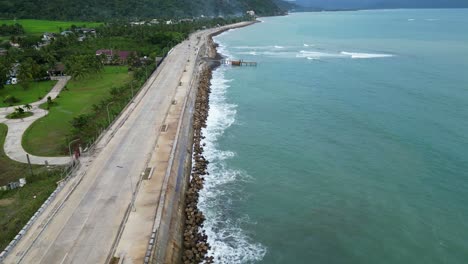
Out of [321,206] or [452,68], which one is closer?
[321,206]

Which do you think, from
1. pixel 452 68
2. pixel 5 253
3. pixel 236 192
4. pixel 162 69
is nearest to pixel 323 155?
pixel 236 192

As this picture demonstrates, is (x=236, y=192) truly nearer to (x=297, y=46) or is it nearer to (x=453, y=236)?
(x=453, y=236)

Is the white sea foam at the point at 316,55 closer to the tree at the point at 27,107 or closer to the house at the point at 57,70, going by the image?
the house at the point at 57,70

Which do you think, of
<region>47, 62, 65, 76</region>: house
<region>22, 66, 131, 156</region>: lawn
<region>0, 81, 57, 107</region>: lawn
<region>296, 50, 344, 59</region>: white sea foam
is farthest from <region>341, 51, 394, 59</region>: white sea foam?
<region>0, 81, 57, 107</region>: lawn

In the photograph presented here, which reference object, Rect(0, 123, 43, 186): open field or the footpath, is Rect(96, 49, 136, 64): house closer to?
the footpath

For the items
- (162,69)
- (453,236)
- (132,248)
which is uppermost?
(162,69)
